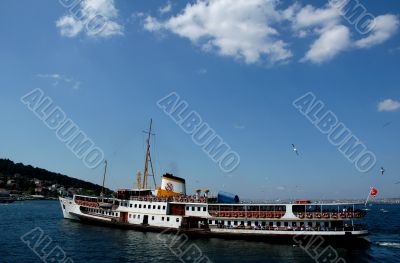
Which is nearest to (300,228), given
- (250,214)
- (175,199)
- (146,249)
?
(250,214)

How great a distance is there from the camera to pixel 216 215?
4250cm

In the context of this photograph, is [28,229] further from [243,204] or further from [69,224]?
[243,204]

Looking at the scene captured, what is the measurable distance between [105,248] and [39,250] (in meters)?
6.18

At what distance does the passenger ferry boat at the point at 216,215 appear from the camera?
38.0 metres

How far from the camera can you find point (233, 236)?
41.0 metres

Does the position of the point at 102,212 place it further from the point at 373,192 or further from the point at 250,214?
the point at 373,192

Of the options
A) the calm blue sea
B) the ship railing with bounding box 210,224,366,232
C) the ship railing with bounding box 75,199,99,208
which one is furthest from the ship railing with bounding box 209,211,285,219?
the ship railing with bounding box 75,199,99,208

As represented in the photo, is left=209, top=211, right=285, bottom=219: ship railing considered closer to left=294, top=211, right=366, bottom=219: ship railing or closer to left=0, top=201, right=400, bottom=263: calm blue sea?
left=294, top=211, right=366, bottom=219: ship railing

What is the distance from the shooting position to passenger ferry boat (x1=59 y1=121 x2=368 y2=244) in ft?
125

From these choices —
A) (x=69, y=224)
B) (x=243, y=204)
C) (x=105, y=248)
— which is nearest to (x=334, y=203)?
(x=243, y=204)

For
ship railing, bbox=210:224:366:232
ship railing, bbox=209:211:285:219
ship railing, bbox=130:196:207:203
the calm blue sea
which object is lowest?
the calm blue sea

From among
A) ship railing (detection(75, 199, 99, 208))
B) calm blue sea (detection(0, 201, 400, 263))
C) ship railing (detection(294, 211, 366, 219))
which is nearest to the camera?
calm blue sea (detection(0, 201, 400, 263))

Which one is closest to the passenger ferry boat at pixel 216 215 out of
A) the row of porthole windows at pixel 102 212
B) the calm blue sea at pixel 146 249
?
the row of porthole windows at pixel 102 212

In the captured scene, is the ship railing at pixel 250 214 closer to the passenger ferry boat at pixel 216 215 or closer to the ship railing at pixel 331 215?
the passenger ferry boat at pixel 216 215
